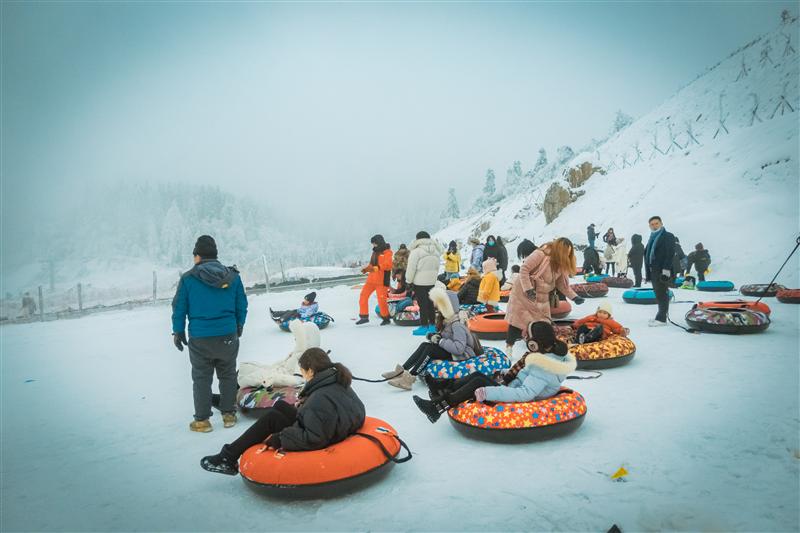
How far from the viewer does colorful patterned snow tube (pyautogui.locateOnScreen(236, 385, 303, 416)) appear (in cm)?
517

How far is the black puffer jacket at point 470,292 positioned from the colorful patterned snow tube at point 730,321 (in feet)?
14.0

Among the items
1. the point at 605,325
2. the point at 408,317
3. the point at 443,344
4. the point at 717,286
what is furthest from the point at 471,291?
the point at 717,286

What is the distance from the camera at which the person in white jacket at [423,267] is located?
937cm

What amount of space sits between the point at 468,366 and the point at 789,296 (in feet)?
30.4

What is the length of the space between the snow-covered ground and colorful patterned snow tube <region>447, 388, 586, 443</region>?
109 millimetres

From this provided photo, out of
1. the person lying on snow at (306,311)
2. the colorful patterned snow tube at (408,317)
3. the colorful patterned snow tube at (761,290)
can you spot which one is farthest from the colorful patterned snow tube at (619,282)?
the person lying on snow at (306,311)

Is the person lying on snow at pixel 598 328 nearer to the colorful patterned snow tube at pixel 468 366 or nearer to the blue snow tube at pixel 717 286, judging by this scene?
the colorful patterned snow tube at pixel 468 366

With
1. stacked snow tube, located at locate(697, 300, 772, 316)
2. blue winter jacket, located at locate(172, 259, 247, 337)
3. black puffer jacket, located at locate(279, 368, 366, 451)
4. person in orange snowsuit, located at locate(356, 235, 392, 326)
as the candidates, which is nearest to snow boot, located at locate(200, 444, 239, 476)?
black puffer jacket, located at locate(279, 368, 366, 451)

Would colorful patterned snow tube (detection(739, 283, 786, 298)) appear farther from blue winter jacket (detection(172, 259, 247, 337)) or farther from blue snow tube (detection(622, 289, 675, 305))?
blue winter jacket (detection(172, 259, 247, 337))

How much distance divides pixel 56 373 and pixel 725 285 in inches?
651

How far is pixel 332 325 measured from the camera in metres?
11.8

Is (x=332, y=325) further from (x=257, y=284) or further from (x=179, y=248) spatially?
(x=179, y=248)

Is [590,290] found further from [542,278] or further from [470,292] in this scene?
[542,278]

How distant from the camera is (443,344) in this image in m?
5.74
